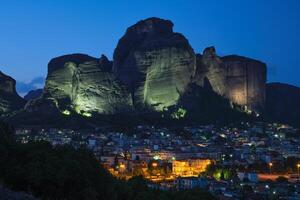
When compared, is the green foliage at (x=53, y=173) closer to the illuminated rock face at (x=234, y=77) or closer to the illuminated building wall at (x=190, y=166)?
the illuminated building wall at (x=190, y=166)

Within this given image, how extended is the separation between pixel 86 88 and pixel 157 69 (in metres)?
15.8

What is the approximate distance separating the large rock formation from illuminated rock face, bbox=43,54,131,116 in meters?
55.1

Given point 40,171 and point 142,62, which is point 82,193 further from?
point 142,62

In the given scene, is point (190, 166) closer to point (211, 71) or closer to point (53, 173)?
point (53, 173)

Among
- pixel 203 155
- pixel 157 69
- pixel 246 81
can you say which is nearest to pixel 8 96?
pixel 157 69

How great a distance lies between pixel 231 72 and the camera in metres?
145

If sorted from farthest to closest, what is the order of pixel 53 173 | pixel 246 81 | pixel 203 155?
1. pixel 246 81
2. pixel 203 155
3. pixel 53 173

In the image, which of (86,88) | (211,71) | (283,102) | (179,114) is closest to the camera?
(179,114)

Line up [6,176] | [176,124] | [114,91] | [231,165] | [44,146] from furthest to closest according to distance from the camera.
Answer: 1. [114,91]
2. [176,124]
3. [231,165]
4. [44,146]
5. [6,176]

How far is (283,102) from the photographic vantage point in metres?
177

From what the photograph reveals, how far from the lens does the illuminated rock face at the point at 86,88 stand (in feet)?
400

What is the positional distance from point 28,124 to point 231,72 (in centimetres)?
5879

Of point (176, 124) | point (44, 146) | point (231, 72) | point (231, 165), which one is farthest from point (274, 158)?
point (231, 72)

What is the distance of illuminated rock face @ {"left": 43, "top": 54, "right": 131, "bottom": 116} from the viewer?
122062 mm
